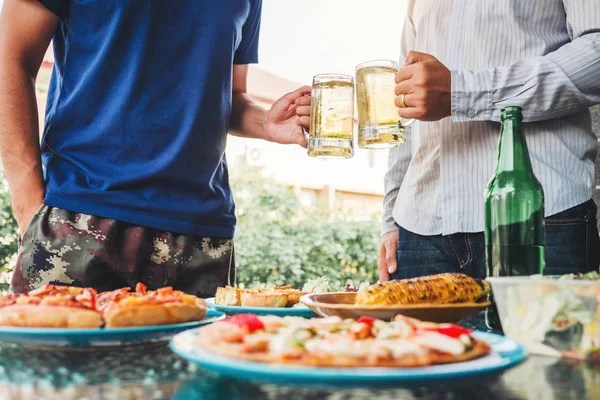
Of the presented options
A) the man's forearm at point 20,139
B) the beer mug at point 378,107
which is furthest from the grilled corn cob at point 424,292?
the man's forearm at point 20,139

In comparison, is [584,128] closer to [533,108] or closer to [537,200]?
[533,108]

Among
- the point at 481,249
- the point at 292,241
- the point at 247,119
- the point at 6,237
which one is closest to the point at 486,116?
the point at 481,249

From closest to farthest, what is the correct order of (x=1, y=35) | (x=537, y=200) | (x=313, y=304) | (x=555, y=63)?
(x=313, y=304) < (x=537, y=200) < (x=555, y=63) < (x=1, y=35)

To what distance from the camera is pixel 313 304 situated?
99 cm

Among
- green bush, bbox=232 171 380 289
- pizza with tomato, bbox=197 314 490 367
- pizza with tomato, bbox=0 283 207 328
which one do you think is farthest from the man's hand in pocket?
green bush, bbox=232 171 380 289

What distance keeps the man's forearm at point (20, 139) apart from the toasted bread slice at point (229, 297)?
32.6 inches

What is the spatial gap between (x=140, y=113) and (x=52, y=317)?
43.8 inches

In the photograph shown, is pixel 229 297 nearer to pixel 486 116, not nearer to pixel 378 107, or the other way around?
pixel 378 107

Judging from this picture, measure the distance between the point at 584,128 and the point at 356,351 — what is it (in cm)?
155

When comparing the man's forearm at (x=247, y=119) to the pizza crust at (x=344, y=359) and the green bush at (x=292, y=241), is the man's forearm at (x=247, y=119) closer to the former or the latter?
the pizza crust at (x=344, y=359)

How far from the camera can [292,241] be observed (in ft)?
22.6

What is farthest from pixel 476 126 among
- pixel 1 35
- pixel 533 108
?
pixel 1 35

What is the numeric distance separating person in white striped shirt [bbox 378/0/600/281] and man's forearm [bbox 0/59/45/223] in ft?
3.93

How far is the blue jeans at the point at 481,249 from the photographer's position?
172 centimetres
